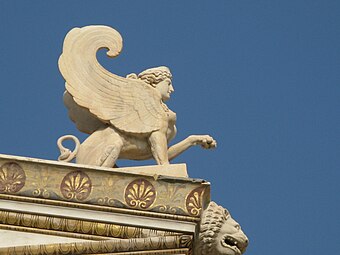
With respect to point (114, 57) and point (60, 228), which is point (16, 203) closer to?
point (60, 228)

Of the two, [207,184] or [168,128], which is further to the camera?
[168,128]

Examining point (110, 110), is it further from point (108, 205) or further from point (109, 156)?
point (108, 205)

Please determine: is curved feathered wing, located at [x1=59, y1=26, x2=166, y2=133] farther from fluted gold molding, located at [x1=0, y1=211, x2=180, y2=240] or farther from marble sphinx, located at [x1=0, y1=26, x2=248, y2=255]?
fluted gold molding, located at [x1=0, y1=211, x2=180, y2=240]

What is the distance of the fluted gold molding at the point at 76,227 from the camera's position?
15.8 m

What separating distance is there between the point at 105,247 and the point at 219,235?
1.17 metres

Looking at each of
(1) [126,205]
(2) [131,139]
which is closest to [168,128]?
(2) [131,139]

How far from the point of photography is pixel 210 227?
16.1m

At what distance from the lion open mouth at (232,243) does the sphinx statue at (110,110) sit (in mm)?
→ 1259

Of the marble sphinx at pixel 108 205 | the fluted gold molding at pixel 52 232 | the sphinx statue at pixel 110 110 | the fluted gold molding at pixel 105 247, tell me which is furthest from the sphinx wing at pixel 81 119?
the fluted gold molding at pixel 105 247

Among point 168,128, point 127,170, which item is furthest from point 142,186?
point 168,128

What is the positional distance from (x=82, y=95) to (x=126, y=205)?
1641 millimetres

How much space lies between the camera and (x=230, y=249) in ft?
53.1

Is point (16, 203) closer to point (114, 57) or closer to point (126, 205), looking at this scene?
point (126, 205)

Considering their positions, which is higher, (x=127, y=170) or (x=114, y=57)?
(x=114, y=57)
